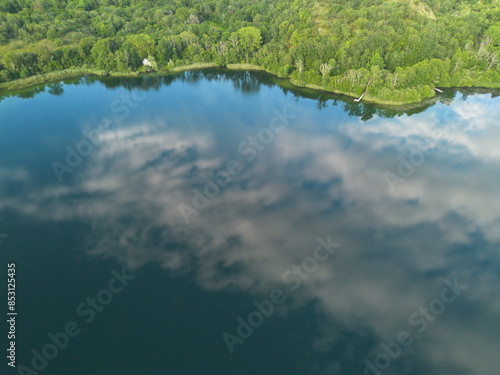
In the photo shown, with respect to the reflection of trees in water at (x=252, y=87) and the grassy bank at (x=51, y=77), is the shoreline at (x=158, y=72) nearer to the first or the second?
the grassy bank at (x=51, y=77)

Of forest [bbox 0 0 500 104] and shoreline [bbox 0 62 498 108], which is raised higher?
forest [bbox 0 0 500 104]

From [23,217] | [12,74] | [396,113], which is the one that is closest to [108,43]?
[12,74]

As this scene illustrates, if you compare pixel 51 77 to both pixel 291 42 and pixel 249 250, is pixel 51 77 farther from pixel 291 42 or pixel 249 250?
pixel 249 250

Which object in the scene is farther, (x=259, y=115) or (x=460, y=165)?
(x=259, y=115)

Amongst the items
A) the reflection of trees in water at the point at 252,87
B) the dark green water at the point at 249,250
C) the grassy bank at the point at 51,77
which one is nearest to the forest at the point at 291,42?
the grassy bank at the point at 51,77

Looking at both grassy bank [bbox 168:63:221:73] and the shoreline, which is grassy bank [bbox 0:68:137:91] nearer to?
the shoreline

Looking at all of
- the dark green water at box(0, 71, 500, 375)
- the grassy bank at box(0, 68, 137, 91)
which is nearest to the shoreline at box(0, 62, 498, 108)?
the grassy bank at box(0, 68, 137, 91)

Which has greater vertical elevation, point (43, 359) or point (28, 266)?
point (28, 266)

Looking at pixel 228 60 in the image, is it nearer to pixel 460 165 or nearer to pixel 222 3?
pixel 222 3
